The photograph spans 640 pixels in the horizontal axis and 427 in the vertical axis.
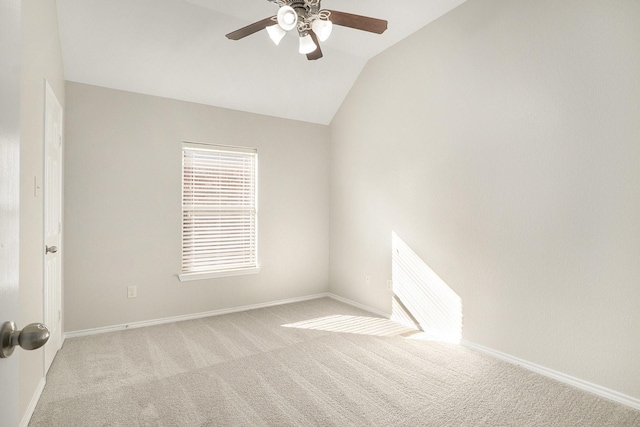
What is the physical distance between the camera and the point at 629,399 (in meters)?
2.13

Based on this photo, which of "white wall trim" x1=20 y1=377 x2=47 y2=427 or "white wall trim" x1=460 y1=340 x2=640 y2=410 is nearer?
"white wall trim" x1=20 y1=377 x2=47 y2=427

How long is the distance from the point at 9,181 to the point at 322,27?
2.02 m

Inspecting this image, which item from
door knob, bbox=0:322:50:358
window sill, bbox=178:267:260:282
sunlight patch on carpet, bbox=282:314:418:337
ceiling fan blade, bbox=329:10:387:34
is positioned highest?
ceiling fan blade, bbox=329:10:387:34

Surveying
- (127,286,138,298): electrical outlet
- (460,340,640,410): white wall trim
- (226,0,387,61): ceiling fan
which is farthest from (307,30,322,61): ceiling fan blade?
(127,286,138,298): electrical outlet

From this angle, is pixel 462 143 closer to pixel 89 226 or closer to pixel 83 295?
A: pixel 89 226

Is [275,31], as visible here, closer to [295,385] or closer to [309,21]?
[309,21]

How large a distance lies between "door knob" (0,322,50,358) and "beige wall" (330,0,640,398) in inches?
113

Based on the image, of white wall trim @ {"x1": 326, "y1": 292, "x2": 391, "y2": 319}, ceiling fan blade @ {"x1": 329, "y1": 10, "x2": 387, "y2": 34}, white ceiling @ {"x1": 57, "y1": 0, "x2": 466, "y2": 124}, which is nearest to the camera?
ceiling fan blade @ {"x1": 329, "y1": 10, "x2": 387, "y2": 34}

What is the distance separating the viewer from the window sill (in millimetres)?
3787

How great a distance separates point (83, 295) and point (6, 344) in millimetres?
3262

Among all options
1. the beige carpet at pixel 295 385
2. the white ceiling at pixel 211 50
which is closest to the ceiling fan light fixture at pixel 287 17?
the white ceiling at pixel 211 50

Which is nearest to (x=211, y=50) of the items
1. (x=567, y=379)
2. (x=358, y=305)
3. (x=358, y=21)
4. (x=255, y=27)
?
(x=255, y=27)

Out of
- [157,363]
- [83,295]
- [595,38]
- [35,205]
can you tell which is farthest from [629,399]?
[83,295]

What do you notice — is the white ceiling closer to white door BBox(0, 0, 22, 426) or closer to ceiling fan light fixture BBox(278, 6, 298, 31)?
ceiling fan light fixture BBox(278, 6, 298, 31)
